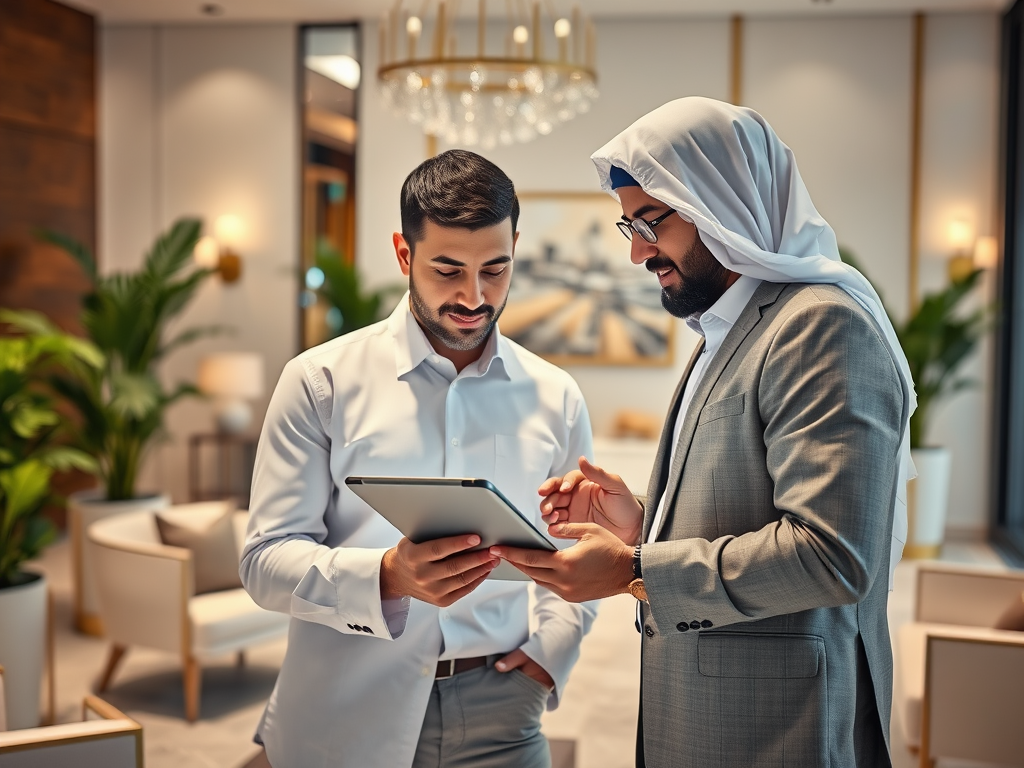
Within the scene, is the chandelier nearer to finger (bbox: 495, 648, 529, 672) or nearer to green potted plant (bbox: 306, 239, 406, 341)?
green potted plant (bbox: 306, 239, 406, 341)

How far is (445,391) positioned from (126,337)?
4.14 m

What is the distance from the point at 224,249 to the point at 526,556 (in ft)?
24.0

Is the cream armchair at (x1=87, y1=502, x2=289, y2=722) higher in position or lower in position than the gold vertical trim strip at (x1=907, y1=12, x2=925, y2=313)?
lower

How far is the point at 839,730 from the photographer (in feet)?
4.90

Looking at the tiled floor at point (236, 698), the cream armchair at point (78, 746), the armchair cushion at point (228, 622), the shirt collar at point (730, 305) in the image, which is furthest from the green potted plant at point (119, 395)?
the shirt collar at point (730, 305)

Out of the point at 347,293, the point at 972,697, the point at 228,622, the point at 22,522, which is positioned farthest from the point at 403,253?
the point at 347,293

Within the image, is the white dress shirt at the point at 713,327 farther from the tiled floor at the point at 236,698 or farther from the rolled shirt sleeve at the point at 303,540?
the tiled floor at the point at 236,698

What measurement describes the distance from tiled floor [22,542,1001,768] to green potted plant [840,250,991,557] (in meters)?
1.41

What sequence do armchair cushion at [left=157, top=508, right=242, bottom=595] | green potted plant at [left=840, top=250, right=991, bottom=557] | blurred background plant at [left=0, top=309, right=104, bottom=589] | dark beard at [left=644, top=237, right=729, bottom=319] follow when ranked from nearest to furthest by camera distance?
dark beard at [left=644, top=237, right=729, bottom=319], blurred background plant at [left=0, top=309, right=104, bottom=589], armchair cushion at [left=157, top=508, right=242, bottom=595], green potted plant at [left=840, top=250, right=991, bottom=557]

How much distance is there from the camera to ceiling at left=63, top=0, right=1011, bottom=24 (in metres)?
7.37

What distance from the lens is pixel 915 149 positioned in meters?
7.59

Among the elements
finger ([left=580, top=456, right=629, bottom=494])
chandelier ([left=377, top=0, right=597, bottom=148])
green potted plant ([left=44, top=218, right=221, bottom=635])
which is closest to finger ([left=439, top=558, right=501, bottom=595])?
finger ([left=580, top=456, right=629, bottom=494])

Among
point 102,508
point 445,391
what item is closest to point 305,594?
point 445,391

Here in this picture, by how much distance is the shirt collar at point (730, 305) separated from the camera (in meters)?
1.64
